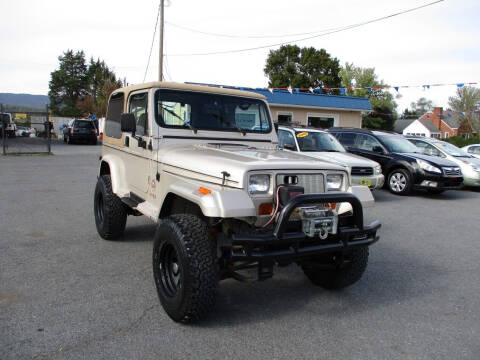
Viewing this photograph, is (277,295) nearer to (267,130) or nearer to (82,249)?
(267,130)

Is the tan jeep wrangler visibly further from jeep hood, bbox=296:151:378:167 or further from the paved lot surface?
jeep hood, bbox=296:151:378:167

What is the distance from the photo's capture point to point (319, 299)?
A: 384 centimetres

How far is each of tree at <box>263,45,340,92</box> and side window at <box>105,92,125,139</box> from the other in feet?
139

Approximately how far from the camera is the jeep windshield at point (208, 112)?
430cm

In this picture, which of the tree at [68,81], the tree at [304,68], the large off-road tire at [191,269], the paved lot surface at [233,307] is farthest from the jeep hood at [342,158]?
the tree at [68,81]

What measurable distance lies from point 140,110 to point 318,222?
8.54 feet

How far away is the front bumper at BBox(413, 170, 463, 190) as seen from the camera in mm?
9906

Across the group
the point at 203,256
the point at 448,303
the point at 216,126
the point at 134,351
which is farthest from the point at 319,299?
the point at 216,126

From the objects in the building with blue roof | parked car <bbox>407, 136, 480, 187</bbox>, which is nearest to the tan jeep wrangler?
parked car <bbox>407, 136, 480, 187</bbox>

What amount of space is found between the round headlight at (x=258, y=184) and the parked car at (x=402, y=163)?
26.6 ft

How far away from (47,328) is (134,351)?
793 mm

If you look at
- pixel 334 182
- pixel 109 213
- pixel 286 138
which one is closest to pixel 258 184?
pixel 334 182

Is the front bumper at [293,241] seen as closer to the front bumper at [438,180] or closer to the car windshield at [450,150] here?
the front bumper at [438,180]

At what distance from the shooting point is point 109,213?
5133 mm
